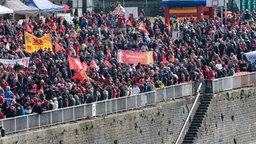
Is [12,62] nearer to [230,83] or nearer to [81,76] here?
[81,76]

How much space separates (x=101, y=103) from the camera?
168ft

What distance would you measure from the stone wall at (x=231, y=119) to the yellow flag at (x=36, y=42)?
7.55 meters

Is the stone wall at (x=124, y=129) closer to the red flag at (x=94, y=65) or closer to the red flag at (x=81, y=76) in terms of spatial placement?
the red flag at (x=81, y=76)

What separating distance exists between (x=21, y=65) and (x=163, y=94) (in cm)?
609

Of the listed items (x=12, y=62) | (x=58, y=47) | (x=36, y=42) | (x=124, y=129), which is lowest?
(x=124, y=129)

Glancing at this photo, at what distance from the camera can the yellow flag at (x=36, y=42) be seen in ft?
189

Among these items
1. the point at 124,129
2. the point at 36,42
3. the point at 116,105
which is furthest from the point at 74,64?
the point at 36,42

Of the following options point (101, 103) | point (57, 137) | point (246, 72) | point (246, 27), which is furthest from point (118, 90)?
point (246, 27)

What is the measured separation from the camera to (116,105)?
52.1 metres

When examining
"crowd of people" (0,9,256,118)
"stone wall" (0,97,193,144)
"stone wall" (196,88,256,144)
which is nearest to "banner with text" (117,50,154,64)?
"crowd of people" (0,9,256,118)

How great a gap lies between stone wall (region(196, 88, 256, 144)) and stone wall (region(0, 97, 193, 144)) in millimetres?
1437

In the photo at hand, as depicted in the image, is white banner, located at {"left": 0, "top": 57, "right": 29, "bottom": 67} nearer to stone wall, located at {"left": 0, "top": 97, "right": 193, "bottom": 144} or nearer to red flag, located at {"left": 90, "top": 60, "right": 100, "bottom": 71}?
red flag, located at {"left": 90, "top": 60, "right": 100, "bottom": 71}

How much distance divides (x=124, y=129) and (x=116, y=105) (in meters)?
1.05

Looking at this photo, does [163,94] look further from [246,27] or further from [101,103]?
[246,27]
